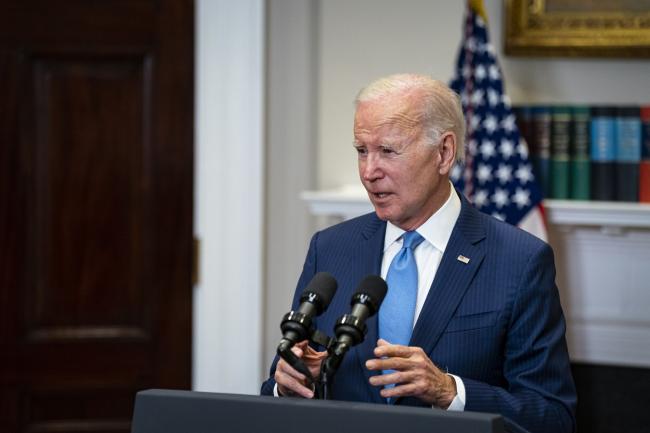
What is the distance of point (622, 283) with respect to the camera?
3.94 meters

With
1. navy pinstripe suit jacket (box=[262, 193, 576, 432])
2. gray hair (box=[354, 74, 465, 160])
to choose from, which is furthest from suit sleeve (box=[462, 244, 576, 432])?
gray hair (box=[354, 74, 465, 160])

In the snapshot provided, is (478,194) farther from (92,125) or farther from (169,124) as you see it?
(92,125)

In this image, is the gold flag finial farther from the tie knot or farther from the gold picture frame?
the tie knot

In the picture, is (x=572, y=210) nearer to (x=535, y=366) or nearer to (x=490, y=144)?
(x=490, y=144)

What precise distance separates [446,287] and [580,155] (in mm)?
1823

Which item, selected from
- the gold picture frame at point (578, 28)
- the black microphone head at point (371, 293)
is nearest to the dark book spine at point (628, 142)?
the gold picture frame at point (578, 28)

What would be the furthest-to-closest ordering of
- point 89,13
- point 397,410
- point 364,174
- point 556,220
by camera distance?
point 89,13, point 556,220, point 364,174, point 397,410

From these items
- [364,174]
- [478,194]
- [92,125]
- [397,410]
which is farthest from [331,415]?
[92,125]

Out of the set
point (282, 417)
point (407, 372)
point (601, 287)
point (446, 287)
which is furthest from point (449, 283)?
point (601, 287)

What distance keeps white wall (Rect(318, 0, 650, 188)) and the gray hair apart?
1.83 m

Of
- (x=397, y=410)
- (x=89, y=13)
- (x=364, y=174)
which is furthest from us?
(x=89, y=13)

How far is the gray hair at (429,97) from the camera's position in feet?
7.10

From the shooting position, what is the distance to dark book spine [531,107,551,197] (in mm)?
3836

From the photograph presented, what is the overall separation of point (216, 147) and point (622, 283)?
172 cm
